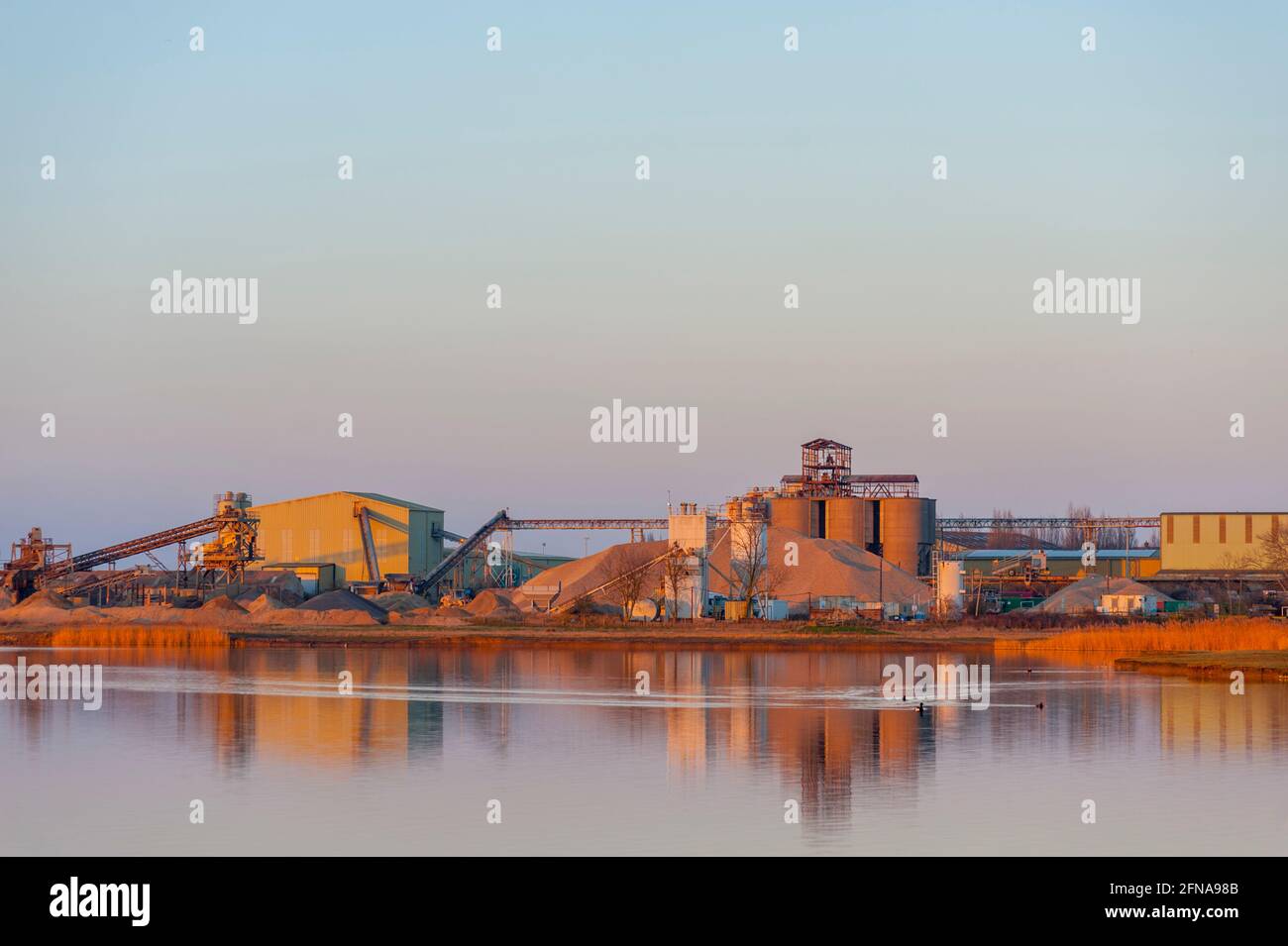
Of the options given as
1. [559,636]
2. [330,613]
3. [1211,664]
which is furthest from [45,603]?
[1211,664]

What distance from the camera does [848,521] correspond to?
97.4 meters

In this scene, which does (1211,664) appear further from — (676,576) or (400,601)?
(400,601)

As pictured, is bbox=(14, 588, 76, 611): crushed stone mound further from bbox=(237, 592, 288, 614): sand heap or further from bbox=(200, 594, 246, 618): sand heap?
bbox=(237, 592, 288, 614): sand heap

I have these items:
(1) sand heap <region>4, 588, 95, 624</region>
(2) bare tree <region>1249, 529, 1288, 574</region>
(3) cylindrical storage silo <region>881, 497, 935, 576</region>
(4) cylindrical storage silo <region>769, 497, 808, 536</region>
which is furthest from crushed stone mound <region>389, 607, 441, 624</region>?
(2) bare tree <region>1249, 529, 1288, 574</region>

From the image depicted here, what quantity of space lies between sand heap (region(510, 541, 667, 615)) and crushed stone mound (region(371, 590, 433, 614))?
5.37 meters

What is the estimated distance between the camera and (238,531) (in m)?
91.0

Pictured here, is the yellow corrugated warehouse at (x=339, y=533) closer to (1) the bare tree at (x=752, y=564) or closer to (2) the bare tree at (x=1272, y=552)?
(1) the bare tree at (x=752, y=564)

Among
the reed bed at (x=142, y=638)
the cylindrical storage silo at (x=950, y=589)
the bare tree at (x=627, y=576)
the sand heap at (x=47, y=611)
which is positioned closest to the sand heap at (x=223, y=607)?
the sand heap at (x=47, y=611)

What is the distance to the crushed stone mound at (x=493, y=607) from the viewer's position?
8300cm

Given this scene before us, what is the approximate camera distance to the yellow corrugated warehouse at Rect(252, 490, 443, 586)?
9781 cm

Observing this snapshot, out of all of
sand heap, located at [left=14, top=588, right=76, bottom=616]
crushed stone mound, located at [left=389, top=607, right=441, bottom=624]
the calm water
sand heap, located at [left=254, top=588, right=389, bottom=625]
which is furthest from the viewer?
sand heap, located at [left=14, top=588, right=76, bottom=616]

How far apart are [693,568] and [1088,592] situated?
22150 millimetres

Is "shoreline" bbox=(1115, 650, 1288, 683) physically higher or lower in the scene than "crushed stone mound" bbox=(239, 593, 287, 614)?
lower
